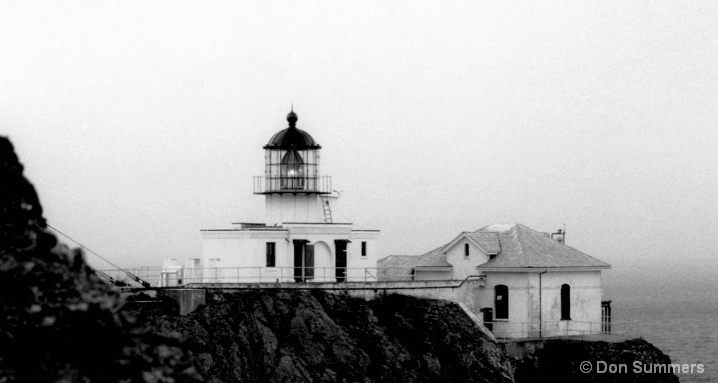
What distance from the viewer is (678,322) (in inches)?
3610

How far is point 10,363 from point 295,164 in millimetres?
31645

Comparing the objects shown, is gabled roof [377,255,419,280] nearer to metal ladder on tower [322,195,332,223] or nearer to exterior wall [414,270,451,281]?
exterior wall [414,270,451,281]

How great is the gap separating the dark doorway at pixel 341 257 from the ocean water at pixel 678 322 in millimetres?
13976

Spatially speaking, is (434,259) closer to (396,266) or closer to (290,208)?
(396,266)

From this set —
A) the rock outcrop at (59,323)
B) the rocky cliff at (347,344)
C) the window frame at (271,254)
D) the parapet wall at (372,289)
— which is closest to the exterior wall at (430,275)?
the parapet wall at (372,289)

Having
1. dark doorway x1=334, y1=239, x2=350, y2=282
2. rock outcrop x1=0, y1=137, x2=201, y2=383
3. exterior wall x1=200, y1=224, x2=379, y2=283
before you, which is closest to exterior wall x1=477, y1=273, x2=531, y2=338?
exterior wall x1=200, y1=224, x2=379, y2=283

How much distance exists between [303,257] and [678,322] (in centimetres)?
6082

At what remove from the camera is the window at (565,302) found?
129 feet

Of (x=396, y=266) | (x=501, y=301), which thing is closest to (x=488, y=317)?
(x=501, y=301)

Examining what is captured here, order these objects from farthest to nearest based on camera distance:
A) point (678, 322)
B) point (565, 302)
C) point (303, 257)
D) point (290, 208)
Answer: point (678, 322) → point (565, 302) → point (290, 208) → point (303, 257)

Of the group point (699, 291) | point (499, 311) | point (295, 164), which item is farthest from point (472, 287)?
point (699, 291)

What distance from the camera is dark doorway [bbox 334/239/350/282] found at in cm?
3819

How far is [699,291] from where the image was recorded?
152750mm

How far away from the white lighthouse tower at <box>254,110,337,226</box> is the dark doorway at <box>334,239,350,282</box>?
5.06 feet
